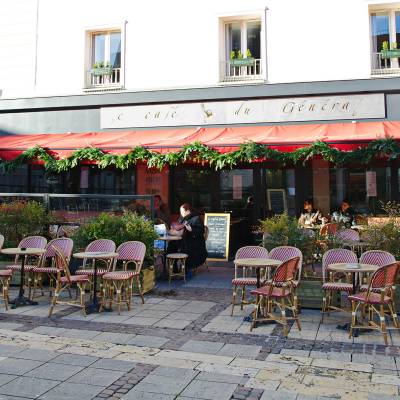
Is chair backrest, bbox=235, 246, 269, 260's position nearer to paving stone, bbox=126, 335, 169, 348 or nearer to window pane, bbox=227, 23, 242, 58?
paving stone, bbox=126, 335, 169, 348

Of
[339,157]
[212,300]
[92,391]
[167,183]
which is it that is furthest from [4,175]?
[92,391]

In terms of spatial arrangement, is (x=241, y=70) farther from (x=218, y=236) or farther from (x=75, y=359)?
(x=75, y=359)

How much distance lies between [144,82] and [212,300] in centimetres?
718

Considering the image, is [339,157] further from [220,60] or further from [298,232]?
[220,60]

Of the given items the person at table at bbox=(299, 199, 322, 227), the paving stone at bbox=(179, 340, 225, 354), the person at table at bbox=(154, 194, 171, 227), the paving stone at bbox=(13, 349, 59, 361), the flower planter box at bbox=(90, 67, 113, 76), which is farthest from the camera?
the flower planter box at bbox=(90, 67, 113, 76)

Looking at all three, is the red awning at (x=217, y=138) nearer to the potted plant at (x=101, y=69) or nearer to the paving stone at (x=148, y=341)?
the potted plant at (x=101, y=69)

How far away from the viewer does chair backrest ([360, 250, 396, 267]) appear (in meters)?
6.63

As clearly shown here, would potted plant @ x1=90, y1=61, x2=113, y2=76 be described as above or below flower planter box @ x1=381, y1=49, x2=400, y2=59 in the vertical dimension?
above

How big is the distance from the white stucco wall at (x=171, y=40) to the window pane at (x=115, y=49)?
365 mm

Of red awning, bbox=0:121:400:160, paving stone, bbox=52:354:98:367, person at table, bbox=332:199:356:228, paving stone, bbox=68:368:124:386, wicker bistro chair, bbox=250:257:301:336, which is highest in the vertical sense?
red awning, bbox=0:121:400:160

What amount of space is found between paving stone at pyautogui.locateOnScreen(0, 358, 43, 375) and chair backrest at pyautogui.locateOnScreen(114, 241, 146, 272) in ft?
10.0

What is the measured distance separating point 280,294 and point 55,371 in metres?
2.91

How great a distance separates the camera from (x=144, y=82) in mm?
12758

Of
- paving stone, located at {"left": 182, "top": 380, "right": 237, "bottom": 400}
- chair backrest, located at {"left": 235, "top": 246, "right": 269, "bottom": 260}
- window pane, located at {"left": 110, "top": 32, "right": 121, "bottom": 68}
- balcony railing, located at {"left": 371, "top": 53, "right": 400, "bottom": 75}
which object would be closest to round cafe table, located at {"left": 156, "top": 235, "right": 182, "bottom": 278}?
chair backrest, located at {"left": 235, "top": 246, "right": 269, "bottom": 260}
